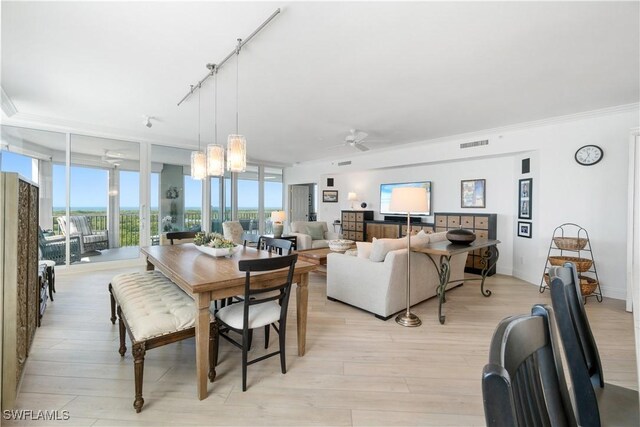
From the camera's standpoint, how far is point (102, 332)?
2.66 m

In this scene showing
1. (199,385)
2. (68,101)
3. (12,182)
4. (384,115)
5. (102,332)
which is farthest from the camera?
(384,115)

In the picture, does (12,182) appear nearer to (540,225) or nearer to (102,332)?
(102,332)

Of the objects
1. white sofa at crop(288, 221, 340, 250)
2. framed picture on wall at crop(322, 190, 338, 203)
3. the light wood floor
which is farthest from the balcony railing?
framed picture on wall at crop(322, 190, 338, 203)

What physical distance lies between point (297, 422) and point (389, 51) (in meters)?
2.92

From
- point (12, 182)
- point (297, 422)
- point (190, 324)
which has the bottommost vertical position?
point (297, 422)

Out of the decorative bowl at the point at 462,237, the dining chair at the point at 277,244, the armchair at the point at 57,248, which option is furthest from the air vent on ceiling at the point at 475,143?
the armchair at the point at 57,248

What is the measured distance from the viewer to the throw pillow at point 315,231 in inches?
257

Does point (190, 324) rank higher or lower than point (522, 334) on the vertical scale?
lower

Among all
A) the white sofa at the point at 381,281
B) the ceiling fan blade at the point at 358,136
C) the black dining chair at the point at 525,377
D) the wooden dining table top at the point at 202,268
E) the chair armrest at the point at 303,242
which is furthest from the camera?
the chair armrest at the point at 303,242

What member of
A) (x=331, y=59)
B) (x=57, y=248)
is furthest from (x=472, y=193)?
(x=57, y=248)

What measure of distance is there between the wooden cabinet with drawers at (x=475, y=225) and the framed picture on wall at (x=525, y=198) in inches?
15.3

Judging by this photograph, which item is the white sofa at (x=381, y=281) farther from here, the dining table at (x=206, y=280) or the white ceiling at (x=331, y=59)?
the white ceiling at (x=331, y=59)

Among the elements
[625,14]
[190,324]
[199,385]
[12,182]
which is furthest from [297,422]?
[625,14]

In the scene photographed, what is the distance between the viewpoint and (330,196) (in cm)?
809
